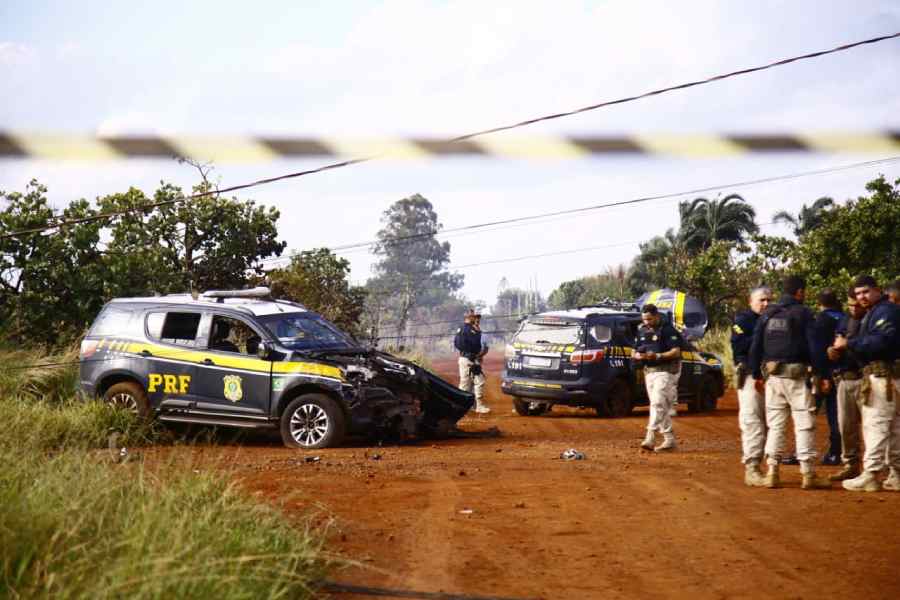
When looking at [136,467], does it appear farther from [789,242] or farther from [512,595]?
[789,242]

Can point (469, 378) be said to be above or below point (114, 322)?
below

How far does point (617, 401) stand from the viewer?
65.3 feet

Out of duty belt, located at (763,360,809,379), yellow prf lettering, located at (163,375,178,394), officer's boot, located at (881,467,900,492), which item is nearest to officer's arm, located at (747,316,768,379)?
duty belt, located at (763,360,809,379)

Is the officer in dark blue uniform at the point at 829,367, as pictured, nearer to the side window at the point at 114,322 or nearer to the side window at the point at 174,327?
the side window at the point at 174,327

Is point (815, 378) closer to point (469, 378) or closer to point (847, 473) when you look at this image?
point (847, 473)

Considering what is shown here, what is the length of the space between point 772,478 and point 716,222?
37640 mm

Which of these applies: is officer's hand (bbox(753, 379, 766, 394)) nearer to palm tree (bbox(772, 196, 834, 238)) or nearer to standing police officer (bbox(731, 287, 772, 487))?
standing police officer (bbox(731, 287, 772, 487))

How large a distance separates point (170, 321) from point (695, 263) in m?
26.0

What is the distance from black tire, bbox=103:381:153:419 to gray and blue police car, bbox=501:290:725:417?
24.3 feet

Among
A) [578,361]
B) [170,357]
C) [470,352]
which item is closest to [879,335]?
[170,357]

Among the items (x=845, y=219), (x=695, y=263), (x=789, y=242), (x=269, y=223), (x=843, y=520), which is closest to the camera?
(x=843, y=520)

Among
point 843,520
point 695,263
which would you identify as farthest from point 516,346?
point 695,263

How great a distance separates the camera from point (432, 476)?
1155cm

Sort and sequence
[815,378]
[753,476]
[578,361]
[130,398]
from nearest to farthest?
[815,378] → [753,476] → [130,398] → [578,361]
